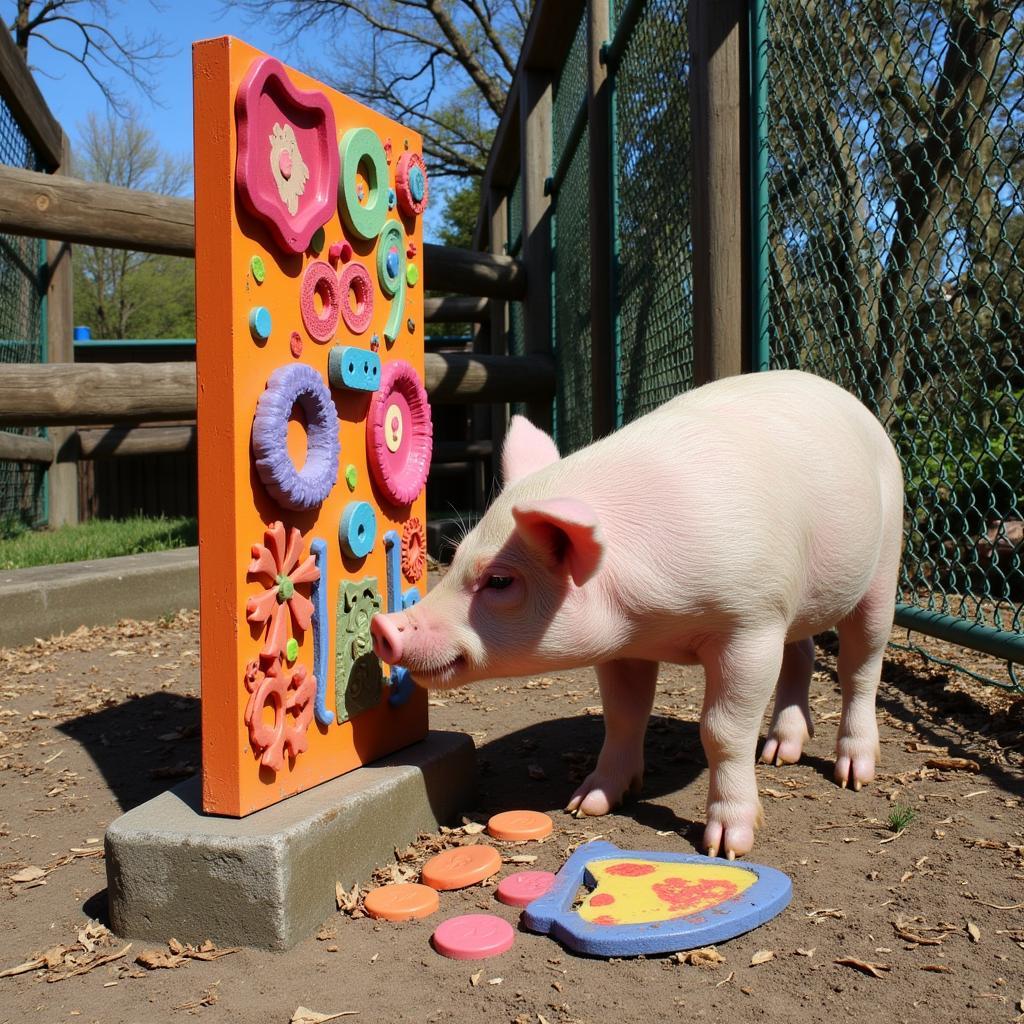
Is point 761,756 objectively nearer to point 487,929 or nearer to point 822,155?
point 487,929

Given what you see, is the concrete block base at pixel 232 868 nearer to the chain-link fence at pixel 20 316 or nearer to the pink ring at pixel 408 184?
the pink ring at pixel 408 184

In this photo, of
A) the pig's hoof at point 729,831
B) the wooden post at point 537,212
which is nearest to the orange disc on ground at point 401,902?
the pig's hoof at point 729,831

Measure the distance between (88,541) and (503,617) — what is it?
6949mm

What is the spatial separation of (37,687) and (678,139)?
12.7 ft

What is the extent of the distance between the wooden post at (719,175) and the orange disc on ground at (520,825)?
201cm

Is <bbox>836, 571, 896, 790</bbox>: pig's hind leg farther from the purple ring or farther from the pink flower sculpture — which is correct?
the pink flower sculpture

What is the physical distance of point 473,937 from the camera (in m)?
2.19

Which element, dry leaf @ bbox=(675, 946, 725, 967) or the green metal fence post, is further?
the green metal fence post

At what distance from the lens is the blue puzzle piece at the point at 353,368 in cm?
280

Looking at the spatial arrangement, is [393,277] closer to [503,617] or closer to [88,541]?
[503,617]

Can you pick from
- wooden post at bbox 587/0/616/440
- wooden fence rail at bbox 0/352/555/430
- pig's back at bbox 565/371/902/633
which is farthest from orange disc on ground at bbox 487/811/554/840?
wooden fence rail at bbox 0/352/555/430

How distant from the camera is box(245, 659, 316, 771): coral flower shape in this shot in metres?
2.44

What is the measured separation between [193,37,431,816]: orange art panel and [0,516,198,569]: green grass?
466 cm

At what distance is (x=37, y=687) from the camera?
4.65 m
